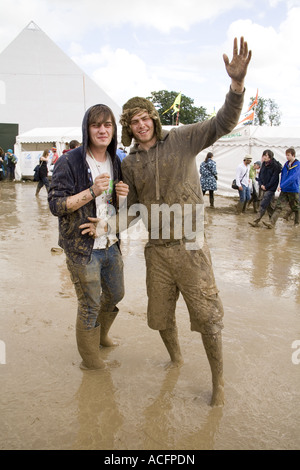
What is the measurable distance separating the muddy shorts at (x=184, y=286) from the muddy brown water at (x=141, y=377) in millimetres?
511

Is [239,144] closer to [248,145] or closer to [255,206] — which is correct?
[248,145]

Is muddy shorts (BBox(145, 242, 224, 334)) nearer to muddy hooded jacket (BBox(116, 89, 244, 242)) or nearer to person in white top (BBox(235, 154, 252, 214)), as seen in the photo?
muddy hooded jacket (BBox(116, 89, 244, 242))

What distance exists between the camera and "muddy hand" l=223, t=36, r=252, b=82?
2.06 m

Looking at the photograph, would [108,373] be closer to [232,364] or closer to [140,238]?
[232,364]

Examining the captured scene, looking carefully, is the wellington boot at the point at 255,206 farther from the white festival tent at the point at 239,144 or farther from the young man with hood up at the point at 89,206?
the young man with hood up at the point at 89,206

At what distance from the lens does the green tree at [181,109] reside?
5597cm

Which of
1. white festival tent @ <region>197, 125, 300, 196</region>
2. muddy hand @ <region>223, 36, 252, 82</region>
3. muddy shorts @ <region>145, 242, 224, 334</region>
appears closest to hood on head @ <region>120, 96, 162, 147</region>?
muddy hand @ <region>223, 36, 252, 82</region>

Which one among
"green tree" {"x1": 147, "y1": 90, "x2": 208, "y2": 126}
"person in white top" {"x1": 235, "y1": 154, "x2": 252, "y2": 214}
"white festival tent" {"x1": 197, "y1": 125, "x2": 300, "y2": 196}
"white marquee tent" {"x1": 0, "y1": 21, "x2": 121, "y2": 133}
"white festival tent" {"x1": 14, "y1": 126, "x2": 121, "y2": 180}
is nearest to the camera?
"person in white top" {"x1": 235, "y1": 154, "x2": 252, "y2": 214}

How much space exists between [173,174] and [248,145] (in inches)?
500

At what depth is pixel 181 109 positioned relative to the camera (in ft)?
185

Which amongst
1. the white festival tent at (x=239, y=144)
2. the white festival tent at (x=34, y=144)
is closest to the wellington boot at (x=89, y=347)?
the white festival tent at (x=239, y=144)

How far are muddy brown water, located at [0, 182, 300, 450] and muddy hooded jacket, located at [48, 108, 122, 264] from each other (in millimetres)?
942

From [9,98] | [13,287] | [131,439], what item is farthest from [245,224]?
[9,98]

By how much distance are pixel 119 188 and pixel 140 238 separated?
16.3 feet
